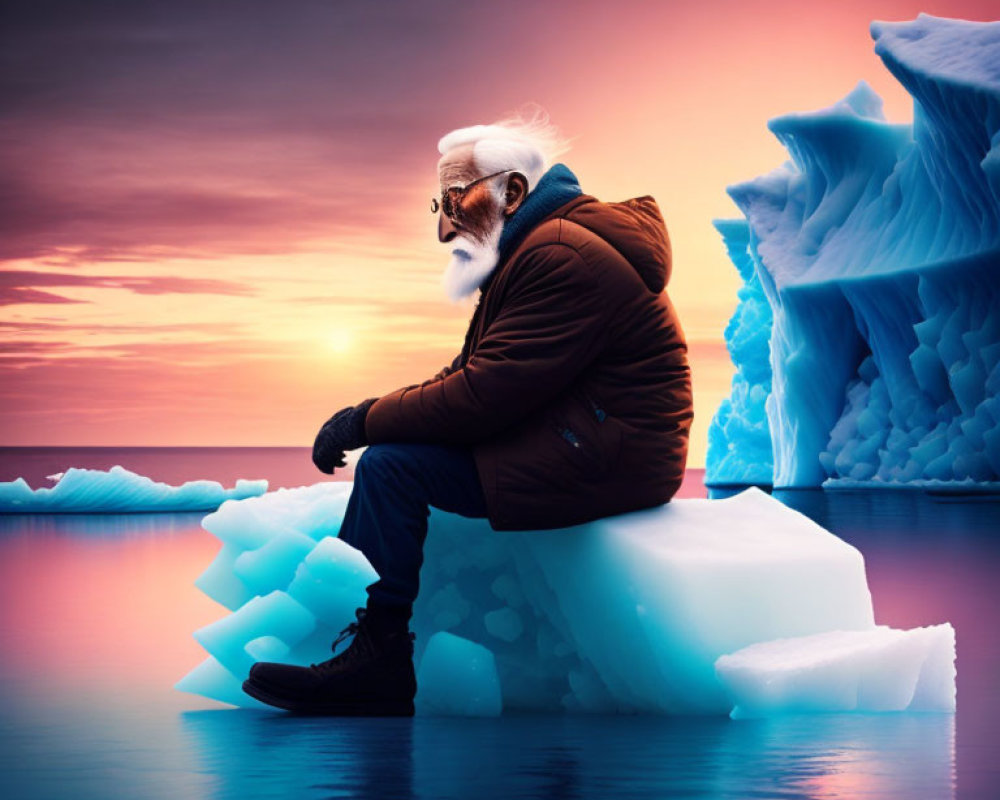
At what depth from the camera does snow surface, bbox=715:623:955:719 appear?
2.71 meters

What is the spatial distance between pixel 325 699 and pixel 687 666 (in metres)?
0.73

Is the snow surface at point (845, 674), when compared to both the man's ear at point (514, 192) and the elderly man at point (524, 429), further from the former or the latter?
the man's ear at point (514, 192)

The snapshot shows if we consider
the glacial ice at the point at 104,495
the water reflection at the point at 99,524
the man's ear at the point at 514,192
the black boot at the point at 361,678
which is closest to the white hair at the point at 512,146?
the man's ear at the point at 514,192

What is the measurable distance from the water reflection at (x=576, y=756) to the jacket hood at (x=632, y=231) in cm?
92

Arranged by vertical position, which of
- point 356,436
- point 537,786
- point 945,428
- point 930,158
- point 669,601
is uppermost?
point 930,158

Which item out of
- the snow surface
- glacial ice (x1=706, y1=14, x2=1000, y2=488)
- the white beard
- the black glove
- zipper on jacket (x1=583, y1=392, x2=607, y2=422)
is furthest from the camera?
glacial ice (x1=706, y1=14, x2=1000, y2=488)

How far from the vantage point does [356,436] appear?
9.61 ft

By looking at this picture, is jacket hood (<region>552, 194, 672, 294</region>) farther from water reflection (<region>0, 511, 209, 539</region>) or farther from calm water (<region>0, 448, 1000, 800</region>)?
water reflection (<region>0, 511, 209, 539</region>)

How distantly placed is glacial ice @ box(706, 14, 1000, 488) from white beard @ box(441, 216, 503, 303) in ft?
41.0

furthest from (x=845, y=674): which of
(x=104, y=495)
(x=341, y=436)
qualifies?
(x=104, y=495)

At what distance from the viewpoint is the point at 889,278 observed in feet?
55.8

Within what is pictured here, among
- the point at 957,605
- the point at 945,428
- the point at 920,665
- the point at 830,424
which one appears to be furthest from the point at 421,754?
the point at 830,424

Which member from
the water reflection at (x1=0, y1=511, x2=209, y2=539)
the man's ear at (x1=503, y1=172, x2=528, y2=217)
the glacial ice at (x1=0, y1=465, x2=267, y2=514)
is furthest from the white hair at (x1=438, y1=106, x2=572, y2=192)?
the glacial ice at (x1=0, y1=465, x2=267, y2=514)

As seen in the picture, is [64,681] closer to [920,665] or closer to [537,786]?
[537,786]
